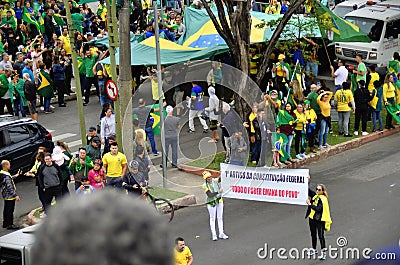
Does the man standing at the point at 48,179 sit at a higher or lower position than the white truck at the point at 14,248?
lower

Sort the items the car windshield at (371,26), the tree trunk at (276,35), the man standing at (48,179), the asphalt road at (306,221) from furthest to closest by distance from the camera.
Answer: the car windshield at (371,26) < the tree trunk at (276,35) < the man standing at (48,179) < the asphalt road at (306,221)

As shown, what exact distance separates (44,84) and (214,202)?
10.1 meters

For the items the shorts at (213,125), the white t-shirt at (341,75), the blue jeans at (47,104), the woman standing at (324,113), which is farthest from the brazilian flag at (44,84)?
the white t-shirt at (341,75)

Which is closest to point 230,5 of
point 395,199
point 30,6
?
point 395,199

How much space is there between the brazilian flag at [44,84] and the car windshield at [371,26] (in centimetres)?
1063

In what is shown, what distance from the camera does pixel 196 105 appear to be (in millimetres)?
19984

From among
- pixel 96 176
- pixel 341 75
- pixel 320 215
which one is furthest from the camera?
pixel 341 75

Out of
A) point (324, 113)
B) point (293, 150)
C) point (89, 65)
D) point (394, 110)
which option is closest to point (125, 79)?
point (293, 150)

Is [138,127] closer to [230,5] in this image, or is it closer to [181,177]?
[181,177]

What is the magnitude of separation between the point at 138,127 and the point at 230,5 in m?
3.71

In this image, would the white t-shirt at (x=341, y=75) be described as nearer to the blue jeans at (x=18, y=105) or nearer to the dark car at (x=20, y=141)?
the blue jeans at (x=18, y=105)

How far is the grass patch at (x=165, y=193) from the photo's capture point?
15933 millimetres

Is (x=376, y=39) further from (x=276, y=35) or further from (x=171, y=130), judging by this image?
(x=171, y=130)

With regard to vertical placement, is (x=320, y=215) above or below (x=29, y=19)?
below
